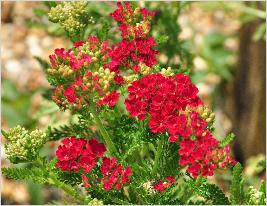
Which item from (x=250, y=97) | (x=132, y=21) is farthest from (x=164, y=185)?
(x=250, y=97)

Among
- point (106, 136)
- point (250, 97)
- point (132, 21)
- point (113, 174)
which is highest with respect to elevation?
point (250, 97)

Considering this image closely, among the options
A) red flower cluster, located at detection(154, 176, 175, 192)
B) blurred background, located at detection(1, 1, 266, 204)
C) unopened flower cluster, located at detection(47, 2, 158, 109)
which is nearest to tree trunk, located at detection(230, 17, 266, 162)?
blurred background, located at detection(1, 1, 266, 204)

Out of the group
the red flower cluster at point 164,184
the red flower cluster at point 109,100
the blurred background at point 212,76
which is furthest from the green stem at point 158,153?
the blurred background at point 212,76

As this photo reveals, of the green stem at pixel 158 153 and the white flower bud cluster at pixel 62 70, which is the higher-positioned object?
the white flower bud cluster at pixel 62 70

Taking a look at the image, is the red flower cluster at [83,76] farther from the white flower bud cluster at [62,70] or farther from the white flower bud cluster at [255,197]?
the white flower bud cluster at [255,197]

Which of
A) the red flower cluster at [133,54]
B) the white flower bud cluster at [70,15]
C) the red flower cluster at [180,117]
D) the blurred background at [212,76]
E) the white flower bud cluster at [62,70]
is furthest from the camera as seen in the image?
the blurred background at [212,76]

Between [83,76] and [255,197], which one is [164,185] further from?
[83,76]
